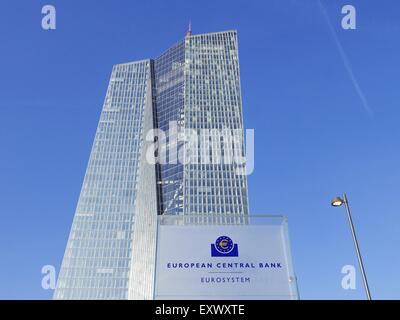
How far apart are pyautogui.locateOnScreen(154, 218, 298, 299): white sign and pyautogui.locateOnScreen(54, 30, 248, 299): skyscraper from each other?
4061 inches

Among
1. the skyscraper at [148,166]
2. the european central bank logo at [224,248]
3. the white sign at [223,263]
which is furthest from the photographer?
the skyscraper at [148,166]

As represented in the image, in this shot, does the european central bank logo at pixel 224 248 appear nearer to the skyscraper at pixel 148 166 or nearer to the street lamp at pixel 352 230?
the street lamp at pixel 352 230

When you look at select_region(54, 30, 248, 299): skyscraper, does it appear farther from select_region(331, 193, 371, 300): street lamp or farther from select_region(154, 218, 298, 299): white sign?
select_region(154, 218, 298, 299): white sign

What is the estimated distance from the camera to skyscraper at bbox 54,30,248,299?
127500 millimetres

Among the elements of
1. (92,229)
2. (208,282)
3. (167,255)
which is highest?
(92,229)

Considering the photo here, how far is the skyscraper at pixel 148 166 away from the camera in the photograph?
127500 millimetres

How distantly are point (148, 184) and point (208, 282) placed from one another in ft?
476

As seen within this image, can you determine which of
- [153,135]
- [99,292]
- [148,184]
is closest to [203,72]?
[153,135]

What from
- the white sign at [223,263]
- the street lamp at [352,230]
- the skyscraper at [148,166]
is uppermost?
the skyscraper at [148,166]

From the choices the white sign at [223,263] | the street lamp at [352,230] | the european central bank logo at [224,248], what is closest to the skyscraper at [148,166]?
the street lamp at [352,230]

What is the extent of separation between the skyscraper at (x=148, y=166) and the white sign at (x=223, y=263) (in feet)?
338

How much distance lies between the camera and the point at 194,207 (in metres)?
132
